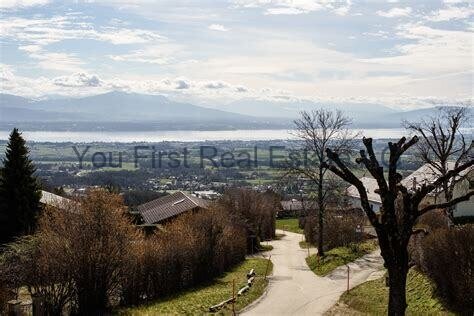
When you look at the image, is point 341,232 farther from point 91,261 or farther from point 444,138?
point 91,261

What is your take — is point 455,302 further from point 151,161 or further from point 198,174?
point 151,161

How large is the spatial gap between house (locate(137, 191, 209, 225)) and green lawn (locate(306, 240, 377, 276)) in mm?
10707

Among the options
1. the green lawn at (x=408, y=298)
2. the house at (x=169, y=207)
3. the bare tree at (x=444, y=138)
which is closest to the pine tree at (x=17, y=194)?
the house at (x=169, y=207)

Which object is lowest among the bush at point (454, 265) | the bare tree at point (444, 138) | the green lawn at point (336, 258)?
the green lawn at point (336, 258)

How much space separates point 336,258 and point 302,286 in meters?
7.76

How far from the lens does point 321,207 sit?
37.7 m

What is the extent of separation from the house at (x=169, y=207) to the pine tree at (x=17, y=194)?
11.0 m

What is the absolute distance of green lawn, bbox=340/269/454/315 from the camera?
64.7 ft

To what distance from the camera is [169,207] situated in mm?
49562

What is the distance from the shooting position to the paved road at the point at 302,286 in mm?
22828

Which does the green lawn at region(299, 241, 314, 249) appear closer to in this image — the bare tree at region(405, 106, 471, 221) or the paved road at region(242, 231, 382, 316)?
the paved road at region(242, 231, 382, 316)

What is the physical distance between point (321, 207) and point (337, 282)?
9630 millimetres

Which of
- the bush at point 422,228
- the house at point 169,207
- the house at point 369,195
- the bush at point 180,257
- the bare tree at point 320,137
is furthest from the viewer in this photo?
the house at point 369,195

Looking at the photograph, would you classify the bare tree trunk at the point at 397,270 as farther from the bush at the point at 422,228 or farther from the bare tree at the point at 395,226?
the bush at the point at 422,228
